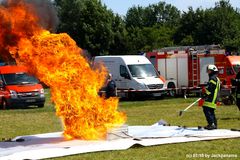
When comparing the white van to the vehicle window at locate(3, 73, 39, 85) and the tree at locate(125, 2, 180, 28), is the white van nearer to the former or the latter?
the vehicle window at locate(3, 73, 39, 85)

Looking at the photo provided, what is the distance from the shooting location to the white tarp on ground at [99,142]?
10.6 m

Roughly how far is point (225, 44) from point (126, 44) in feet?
37.3

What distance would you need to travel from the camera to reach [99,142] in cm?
1171

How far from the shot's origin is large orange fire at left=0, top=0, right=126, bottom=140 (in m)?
12.0

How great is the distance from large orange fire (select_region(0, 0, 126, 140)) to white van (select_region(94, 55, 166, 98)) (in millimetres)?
16479

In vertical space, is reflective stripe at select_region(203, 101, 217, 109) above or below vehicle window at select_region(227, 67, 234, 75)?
below

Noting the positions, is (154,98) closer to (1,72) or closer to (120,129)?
(1,72)

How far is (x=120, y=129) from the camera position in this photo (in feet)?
40.0

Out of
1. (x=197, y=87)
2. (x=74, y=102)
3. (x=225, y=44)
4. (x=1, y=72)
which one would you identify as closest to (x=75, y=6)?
(x=225, y=44)

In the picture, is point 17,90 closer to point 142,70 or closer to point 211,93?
point 142,70

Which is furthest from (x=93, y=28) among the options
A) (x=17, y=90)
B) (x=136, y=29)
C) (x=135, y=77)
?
(x=17, y=90)

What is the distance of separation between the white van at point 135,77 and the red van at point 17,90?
4.61 meters

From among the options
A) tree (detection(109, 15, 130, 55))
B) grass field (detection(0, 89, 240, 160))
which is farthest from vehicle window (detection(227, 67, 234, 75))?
tree (detection(109, 15, 130, 55))

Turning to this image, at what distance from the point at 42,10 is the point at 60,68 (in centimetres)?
150
